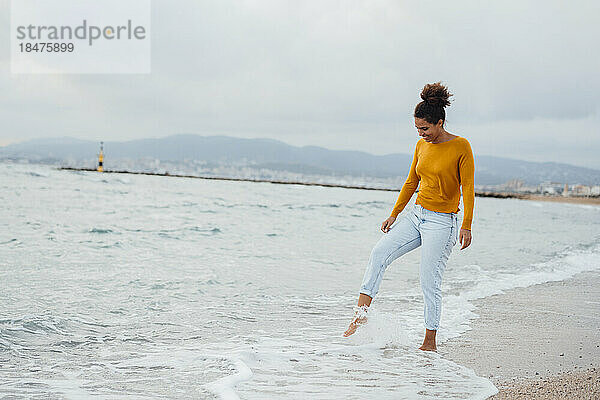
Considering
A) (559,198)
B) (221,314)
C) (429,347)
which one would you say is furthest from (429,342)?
(559,198)

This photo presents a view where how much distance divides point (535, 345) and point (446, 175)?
1494 mm

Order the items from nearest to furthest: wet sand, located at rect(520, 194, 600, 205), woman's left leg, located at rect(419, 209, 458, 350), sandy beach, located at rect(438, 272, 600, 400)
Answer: sandy beach, located at rect(438, 272, 600, 400) → woman's left leg, located at rect(419, 209, 458, 350) → wet sand, located at rect(520, 194, 600, 205)

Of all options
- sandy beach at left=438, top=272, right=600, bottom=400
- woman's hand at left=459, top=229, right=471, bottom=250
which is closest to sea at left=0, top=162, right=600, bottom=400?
sandy beach at left=438, top=272, right=600, bottom=400

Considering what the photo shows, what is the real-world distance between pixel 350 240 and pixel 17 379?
8848 millimetres

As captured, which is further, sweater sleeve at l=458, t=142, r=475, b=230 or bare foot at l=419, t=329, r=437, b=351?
bare foot at l=419, t=329, r=437, b=351

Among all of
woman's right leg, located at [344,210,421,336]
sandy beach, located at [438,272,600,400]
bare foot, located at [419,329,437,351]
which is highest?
woman's right leg, located at [344,210,421,336]

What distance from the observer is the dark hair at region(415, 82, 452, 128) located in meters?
3.70

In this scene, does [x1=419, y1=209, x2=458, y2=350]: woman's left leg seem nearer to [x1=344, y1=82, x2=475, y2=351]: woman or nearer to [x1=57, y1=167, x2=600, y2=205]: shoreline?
[x1=344, y1=82, x2=475, y2=351]: woman

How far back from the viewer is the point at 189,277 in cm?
661

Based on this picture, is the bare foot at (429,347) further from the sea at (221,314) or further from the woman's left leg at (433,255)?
the sea at (221,314)

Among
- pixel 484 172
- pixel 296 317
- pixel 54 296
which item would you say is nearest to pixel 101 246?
pixel 54 296

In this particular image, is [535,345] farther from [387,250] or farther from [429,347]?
[387,250]

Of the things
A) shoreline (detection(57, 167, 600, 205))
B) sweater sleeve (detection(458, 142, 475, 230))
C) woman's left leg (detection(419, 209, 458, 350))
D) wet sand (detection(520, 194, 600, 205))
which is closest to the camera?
sweater sleeve (detection(458, 142, 475, 230))

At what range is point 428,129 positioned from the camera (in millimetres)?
3719
